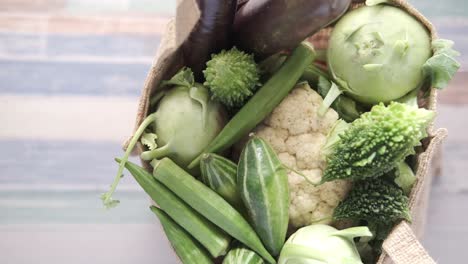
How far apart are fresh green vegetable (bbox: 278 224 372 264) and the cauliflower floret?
66mm

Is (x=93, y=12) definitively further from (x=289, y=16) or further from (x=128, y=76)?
(x=289, y=16)

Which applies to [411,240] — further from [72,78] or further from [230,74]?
[72,78]

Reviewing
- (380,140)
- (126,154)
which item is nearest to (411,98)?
(380,140)

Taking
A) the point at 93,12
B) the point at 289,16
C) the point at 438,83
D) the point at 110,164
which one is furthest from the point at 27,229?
the point at 438,83

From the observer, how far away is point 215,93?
3.89 feet

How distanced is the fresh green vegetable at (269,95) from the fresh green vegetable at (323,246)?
0.72 ft

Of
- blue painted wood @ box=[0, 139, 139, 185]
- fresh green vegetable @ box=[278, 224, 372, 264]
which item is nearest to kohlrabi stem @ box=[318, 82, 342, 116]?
fresh green vegetable @ box=[278, 224, 372, 264]

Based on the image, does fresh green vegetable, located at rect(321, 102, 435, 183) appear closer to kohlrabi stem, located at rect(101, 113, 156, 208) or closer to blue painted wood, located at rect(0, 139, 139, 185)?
kohlrabi stem, located at rect(101, 113, 156, 208)

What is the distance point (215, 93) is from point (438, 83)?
407 millimetres

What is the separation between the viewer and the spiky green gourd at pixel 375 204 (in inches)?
44.0

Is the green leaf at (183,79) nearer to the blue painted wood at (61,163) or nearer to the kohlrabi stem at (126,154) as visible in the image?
the kohlrabi stem at (126,154)

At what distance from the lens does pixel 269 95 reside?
1215 mm

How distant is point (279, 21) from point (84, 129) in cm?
62

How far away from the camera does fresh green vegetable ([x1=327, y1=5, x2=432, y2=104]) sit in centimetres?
118
